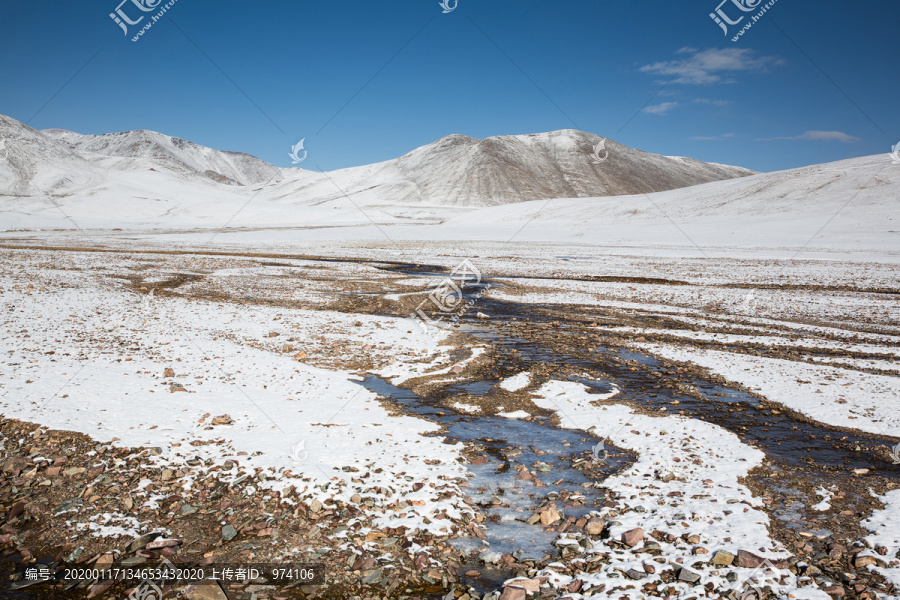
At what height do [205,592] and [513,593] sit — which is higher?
Result: [205,592]

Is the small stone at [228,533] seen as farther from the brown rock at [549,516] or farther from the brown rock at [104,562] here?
the brown rock at [549,516]

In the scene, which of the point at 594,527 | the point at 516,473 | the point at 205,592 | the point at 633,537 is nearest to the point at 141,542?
the point at 205,592

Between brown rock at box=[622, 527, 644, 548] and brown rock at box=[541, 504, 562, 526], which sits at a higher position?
brown rock at box=[541, 504, 562, 526]

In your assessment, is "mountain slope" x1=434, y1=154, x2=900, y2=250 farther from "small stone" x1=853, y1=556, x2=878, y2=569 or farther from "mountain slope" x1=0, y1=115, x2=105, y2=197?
"mountain slope" x1=0, y1=115, x2=105, y2=197

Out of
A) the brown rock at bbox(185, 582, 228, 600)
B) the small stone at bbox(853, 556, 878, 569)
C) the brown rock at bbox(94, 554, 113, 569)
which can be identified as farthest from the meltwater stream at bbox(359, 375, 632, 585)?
the brown rock at bbox(94, 554, 113, 569)

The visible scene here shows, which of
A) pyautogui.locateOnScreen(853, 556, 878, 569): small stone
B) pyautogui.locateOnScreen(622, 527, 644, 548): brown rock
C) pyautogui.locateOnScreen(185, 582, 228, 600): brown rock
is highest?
pyautogui.locateOnScreen(185, 582, 228, 600): brown rock

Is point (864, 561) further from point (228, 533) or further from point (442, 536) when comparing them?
point (228, 533)

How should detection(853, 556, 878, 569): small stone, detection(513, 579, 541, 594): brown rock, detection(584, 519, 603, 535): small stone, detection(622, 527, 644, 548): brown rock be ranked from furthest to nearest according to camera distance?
detection(584, 519, 603, 535): small stone → detection(622, 527, 644, 548): brown rock → detection(853, 556, 878, 569): small stone → detection(513, 579, 541, 594): brown rock

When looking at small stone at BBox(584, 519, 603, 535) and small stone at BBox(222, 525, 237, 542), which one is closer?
small stone at BBox(222, 525, 237, 542)

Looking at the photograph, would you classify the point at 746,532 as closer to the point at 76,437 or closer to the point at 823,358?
the point at 76,437

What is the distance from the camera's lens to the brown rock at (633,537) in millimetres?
6062

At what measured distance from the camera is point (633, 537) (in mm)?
6129

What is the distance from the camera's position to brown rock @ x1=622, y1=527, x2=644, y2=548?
606cm

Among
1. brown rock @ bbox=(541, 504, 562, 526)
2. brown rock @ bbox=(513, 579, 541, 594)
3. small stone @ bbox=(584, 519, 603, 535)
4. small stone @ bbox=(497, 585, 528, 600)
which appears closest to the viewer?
small stone @ bbox=(497, 585, 528, 600)
